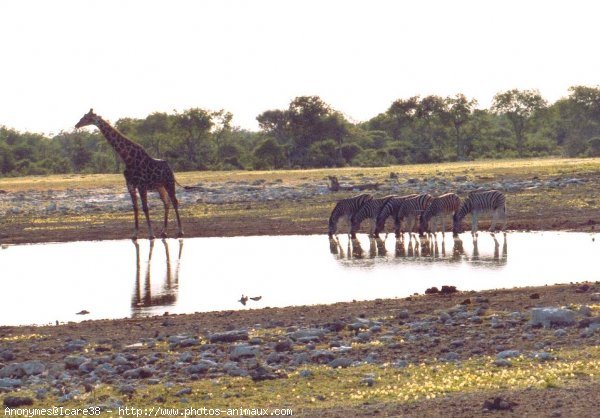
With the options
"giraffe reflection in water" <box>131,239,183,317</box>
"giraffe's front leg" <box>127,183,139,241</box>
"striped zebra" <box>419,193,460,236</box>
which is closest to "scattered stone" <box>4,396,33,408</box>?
"giraffe reflection in water" <box>131,239,183,317</box>

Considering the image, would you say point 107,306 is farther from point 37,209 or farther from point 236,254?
point 37,209

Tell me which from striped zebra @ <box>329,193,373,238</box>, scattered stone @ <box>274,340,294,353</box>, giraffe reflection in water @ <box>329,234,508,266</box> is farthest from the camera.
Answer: striped zebra @ <box>329,193,373,238</box>

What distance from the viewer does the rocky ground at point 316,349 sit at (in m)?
11.6

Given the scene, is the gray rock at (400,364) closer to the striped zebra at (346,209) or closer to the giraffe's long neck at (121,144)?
the striped zebra at (346,209)

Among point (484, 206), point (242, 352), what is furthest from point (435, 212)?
point (242, 352)

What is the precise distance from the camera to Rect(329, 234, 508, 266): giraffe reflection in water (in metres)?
27.3

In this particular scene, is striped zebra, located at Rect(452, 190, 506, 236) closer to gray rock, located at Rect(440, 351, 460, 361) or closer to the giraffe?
the giraffe

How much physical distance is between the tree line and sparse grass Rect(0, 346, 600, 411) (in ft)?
221

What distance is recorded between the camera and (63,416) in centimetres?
1148

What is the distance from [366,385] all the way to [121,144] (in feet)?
89.2

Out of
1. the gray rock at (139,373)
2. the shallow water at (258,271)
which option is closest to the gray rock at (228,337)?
the gray rock at (139,373)

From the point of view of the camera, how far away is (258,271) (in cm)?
2595

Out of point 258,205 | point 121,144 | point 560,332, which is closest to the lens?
point 560,332

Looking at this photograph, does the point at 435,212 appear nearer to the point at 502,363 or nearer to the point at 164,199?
the point at 164,199
